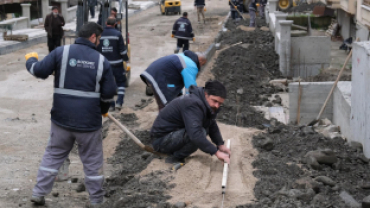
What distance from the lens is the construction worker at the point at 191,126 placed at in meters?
5.34

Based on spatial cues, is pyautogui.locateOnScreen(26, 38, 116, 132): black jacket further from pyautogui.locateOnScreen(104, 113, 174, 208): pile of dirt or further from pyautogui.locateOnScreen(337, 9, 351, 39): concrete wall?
pyautogui.locateOnScreen(337, 9, 351, 39): concrete wall

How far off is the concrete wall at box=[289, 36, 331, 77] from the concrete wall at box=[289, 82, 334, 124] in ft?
13.4

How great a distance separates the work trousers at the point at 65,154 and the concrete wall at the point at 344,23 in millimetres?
16854

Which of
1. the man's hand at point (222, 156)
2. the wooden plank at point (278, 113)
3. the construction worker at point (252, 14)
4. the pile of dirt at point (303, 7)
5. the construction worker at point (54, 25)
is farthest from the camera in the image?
the pile of dirt at point (303, 7)

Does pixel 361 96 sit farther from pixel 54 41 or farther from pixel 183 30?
pixel 54 41

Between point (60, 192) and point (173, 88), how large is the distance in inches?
85.2

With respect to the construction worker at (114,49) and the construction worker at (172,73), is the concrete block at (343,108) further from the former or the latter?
the construction worker at (114,49)

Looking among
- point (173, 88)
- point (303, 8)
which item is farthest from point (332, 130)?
point (303, 8)

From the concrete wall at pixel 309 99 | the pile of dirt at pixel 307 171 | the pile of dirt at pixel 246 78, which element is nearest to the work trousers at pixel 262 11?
the pile of dirt at pixel 246 78

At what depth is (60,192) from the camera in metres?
5.70

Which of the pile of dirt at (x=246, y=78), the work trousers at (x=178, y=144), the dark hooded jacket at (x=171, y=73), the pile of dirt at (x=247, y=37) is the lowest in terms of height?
the pile of dirt at (x=246, y=78)

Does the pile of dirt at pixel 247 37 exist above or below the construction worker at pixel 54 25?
below

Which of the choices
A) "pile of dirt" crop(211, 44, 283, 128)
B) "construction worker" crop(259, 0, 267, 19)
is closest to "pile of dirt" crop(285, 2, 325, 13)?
"construction worker" crop(259, 0, 267, 19)

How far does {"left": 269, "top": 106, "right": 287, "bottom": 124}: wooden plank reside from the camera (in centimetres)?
960
